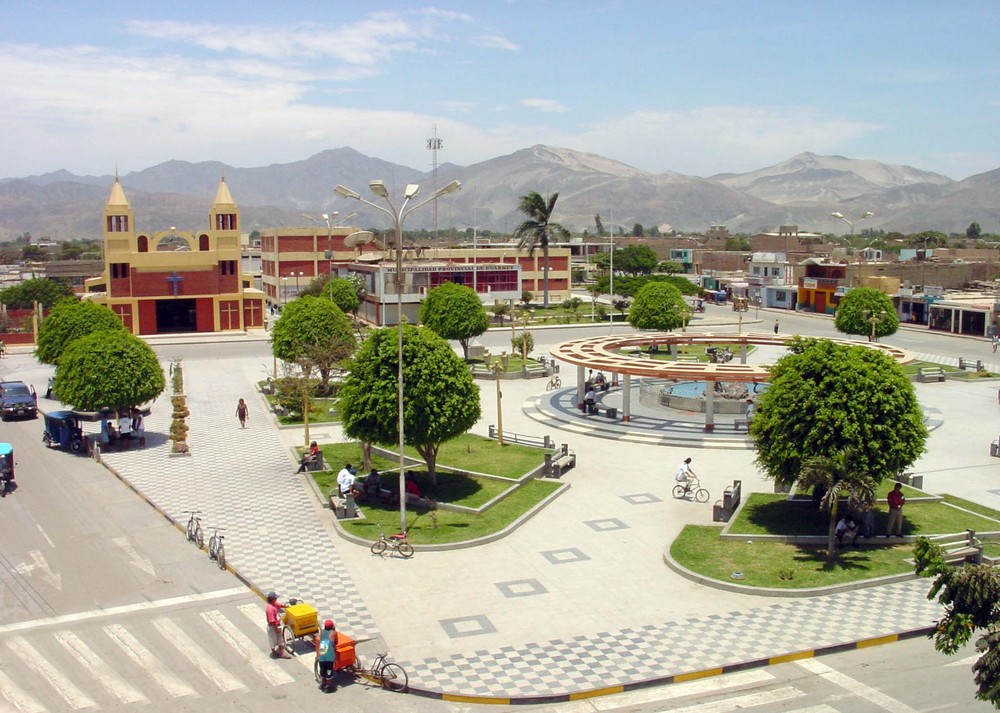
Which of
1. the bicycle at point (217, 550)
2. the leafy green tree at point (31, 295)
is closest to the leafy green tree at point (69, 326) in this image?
the bicycle at point (217, 550)

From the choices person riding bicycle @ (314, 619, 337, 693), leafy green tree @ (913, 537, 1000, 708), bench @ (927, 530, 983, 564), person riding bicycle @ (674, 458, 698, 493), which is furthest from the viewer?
person riding bicycle @ (674, 458, 698, 493)

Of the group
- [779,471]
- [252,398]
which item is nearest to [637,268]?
[252,398]

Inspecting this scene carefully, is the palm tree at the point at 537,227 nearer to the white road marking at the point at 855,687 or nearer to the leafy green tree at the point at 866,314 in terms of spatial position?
the leafy green tree at the point at 866,314

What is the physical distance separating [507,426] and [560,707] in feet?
72.0

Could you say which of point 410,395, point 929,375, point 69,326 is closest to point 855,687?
point 410,395

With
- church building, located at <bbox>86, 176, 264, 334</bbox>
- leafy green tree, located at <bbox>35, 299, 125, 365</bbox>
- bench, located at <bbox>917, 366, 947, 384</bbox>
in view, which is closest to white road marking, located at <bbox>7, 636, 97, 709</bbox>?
leafy green tree, located at <bbox>35, 299, 125, 365</bbox>

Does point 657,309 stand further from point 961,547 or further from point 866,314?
point 961,547

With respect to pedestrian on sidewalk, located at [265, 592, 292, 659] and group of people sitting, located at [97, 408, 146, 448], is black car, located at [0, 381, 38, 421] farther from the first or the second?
pedestrian on sidewalk, located at [265, 592, 292, 659]

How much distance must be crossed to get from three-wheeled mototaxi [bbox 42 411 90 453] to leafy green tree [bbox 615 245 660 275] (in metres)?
83.4

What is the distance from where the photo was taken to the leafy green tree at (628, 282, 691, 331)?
53.9m

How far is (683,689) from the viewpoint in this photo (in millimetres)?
15195

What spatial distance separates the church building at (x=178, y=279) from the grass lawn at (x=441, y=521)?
4766 centimetres

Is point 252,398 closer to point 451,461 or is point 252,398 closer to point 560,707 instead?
point 451,461

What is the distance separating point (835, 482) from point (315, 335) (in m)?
25.2
